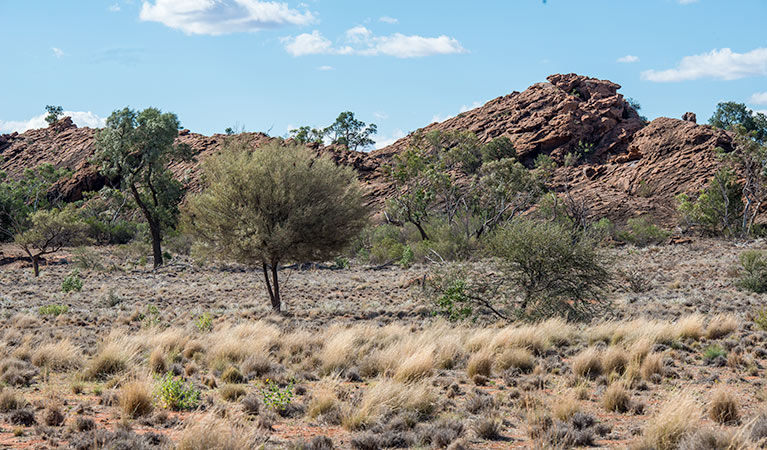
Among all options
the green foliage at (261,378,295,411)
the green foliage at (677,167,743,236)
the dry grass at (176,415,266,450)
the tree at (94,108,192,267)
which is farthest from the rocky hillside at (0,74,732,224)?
the dry grass at (176,415,266,450)

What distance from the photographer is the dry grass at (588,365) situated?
389 inches

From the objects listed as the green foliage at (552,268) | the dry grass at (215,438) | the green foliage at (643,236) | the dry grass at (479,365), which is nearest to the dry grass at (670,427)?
the dry grass at (479,365)

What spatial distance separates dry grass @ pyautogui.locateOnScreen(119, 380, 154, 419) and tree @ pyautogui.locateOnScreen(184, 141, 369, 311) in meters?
10.1

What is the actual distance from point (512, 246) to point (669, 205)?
53094 millimetres

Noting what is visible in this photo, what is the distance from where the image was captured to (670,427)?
6285 millimetres

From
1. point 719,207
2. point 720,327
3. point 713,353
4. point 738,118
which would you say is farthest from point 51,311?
point 738,118

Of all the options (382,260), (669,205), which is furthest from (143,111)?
(669,205)

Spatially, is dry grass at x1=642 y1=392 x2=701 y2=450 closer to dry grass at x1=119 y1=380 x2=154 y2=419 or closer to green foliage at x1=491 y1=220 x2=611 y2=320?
dry grass at x1=119 y1=380 x2=154 y2=419

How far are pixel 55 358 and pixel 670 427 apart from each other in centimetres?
976

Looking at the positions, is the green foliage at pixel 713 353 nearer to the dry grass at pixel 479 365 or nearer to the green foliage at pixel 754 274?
the dry grass at pixel 479 365

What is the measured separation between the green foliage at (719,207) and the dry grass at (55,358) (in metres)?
53.4

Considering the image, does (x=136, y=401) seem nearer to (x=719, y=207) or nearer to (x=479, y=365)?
(x=479, y=365)

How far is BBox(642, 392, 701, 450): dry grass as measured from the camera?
6.19m

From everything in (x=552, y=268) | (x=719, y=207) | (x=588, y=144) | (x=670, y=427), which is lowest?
(x=670, y=427)
